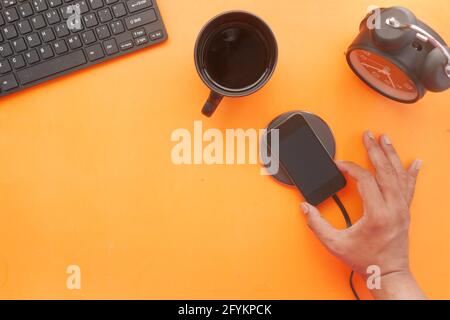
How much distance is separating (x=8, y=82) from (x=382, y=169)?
0.64 m

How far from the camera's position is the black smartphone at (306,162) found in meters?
0.77

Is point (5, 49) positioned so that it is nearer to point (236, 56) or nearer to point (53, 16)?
point (53, 16)

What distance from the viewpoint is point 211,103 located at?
0.71 m

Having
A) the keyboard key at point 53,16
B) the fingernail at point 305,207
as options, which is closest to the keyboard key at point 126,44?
the keyboard key at point 53,16

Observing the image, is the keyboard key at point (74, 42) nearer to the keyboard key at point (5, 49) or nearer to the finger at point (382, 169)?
the keyboard key at point (5, 49)

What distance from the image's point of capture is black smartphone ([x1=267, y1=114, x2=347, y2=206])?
77 centimetres

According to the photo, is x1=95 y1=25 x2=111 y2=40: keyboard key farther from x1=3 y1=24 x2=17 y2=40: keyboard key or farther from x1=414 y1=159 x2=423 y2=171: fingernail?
x1=414 y1=159 x2=423 y2=171: fingernail

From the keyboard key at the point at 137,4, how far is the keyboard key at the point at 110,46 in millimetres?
59

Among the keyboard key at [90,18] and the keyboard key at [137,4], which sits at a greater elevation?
the keyboard key at [137,4]

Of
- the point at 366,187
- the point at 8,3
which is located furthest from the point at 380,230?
the point at 8,3

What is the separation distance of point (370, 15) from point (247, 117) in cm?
25

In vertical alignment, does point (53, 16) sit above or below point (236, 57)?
above

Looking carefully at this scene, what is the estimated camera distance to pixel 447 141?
784 millimetres
